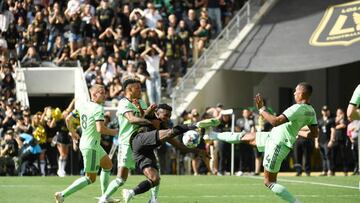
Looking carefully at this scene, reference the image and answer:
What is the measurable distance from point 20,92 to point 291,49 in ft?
29.6

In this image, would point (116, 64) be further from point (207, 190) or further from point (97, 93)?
point (97, 93)

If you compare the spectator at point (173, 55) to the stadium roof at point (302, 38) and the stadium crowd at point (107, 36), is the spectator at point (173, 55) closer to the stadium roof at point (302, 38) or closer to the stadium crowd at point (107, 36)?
the stadium crowd at point (107, 36)

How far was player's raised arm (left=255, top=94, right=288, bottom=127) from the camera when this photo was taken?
565 inches

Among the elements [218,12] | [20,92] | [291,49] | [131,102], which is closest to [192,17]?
[218,12]

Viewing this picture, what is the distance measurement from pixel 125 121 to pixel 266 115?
2.55 metres

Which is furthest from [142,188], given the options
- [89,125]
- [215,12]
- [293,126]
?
[215,12]

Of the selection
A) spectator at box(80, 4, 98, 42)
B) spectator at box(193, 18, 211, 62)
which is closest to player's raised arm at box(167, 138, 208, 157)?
spectator at box(193, 18, 211, 62)

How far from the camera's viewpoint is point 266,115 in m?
14.4

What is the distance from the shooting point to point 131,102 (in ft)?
51.3

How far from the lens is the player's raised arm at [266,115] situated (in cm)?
1436

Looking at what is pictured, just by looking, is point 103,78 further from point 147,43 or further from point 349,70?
point 349,70

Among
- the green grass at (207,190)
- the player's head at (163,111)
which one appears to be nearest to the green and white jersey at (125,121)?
the player's head at (163,111)

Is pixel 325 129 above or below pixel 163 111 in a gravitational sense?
below

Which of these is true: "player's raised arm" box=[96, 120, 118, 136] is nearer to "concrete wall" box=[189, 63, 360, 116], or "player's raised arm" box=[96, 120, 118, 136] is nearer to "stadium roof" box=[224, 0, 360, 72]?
"stadium roof" box=[224, 0, 360, 72]
